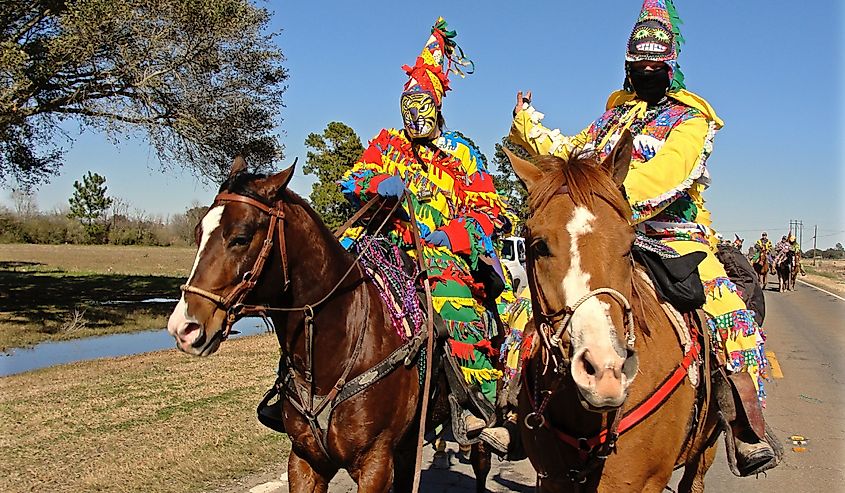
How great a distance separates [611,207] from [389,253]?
254cm

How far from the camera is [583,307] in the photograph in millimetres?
2418

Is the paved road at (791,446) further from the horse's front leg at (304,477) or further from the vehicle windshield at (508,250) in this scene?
the vehicle windshield at (508,250)

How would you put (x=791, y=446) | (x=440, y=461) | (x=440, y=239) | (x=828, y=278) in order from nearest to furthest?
1. (x=440, y=239)
2. (x=440, y=461)
3. (x=791, y=446)
4. (x=828, y=278)

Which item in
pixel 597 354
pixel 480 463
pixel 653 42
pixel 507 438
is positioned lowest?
pixel 480 463

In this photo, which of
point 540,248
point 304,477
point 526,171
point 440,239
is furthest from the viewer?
point 440,239

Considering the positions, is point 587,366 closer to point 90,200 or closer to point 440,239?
point 440,239

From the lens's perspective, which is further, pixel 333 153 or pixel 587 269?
pixel 333 153

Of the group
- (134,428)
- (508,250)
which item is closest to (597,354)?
(134,428)

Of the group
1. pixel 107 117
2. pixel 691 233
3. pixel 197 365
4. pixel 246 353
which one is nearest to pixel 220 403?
pixel 197 365

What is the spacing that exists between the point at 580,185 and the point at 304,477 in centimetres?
243

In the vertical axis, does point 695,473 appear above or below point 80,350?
above

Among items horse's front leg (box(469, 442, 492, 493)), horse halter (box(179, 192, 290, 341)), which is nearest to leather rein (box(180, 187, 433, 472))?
horse halter (box(179, 192, 290, 341))

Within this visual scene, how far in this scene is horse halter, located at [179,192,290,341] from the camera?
3429mm

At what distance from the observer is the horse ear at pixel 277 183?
12.5 feet
